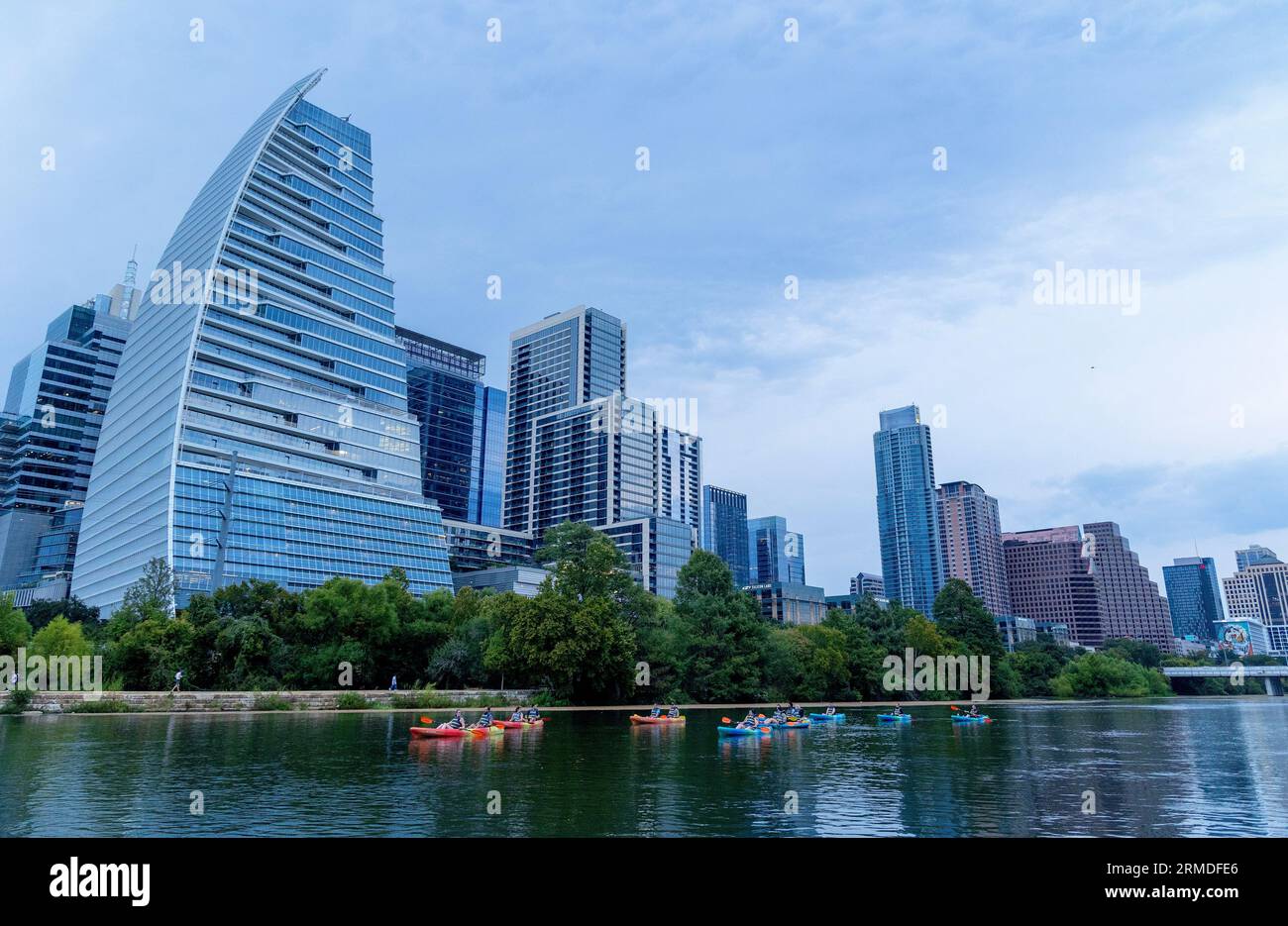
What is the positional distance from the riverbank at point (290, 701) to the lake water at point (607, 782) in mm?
3746

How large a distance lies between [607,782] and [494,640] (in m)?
47.3

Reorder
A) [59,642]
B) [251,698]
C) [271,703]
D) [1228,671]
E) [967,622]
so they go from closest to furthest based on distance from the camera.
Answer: [251,698]
[271,703]
[59,642]
[967,622]
[1228,671]

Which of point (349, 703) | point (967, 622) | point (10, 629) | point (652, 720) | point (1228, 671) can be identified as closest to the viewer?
point (10, 629)

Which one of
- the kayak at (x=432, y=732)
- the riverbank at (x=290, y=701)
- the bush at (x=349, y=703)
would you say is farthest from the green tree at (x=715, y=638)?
the kayak at (x=432, y=732)

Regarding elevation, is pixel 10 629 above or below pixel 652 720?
above

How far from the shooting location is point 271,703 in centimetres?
6681

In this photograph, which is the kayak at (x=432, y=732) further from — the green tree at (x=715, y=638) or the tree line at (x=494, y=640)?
the green tree at (x=715, y=638)

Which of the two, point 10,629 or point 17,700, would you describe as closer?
point 17,700

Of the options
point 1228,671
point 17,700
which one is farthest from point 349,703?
point 1228,671

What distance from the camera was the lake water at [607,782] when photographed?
23.6m

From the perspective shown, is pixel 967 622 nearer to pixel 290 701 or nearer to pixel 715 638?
pixel 715 638

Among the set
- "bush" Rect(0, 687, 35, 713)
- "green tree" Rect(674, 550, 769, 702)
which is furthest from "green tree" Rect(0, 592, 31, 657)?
"green tree" Rect(674, 550, 769, 702)

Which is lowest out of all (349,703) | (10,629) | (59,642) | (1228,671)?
(1228,671)

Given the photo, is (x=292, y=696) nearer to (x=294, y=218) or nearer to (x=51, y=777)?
(x=51, y=777)
